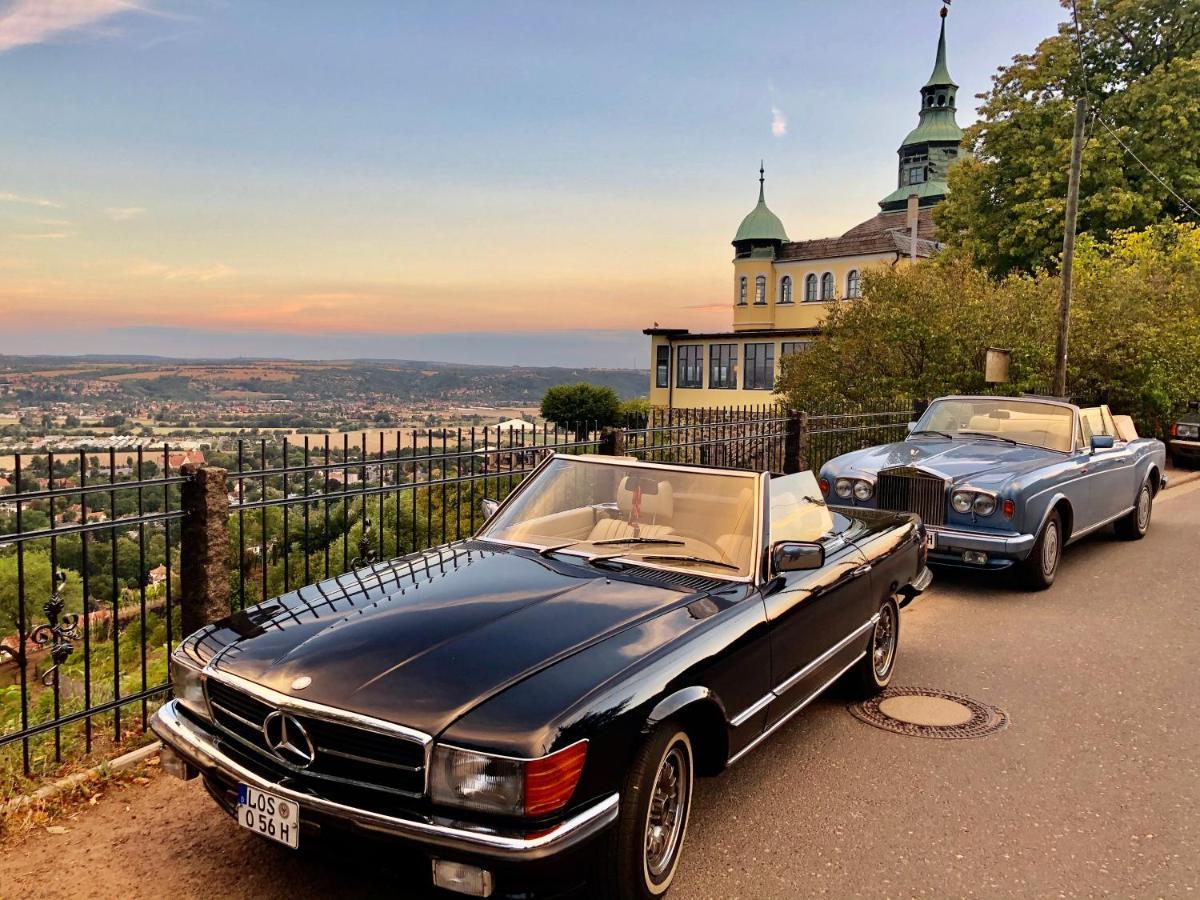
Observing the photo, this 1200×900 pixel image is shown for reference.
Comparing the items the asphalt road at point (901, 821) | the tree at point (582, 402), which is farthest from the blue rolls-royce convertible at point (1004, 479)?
the tree at point (582, 402)

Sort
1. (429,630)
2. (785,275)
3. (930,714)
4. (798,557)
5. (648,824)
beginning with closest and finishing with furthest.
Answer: (648,824) < (429,630) < (798,557) < (930,714) < (785,275)

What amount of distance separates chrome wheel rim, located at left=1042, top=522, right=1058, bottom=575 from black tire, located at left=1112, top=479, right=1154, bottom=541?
2.71 metres

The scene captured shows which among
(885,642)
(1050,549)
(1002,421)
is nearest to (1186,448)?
(1002,421)

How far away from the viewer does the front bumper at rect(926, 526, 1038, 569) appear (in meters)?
7.76

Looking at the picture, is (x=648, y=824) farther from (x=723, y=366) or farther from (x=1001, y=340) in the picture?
(x=723, y=366)

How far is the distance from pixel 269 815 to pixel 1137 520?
10753mm

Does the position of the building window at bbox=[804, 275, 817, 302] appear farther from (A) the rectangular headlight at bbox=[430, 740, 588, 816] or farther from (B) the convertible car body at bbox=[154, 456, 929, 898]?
(A) the rectangular headlight at bbox=[430, 740, 588, 816]

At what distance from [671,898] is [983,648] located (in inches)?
162

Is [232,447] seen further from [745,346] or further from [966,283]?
[745,346]

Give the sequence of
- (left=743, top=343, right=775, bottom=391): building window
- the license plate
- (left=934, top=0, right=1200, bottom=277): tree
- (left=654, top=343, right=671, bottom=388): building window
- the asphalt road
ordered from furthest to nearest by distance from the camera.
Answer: (left=654, top=343, right=671, bottom=388): building window < (left=743, top=343, right=775, bottom=391): building window < (left=934, top=0, right=1200, bottom=277): tree < the asphalt road < the license plate

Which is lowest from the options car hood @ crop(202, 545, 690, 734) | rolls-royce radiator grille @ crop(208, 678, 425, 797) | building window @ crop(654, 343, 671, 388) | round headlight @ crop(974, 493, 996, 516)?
rolls-royce radiator grille @ crop(208, 678, 425, 797)

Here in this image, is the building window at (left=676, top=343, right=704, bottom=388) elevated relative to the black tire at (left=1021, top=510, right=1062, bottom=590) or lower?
elevated

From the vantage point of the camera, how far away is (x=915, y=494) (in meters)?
8.22

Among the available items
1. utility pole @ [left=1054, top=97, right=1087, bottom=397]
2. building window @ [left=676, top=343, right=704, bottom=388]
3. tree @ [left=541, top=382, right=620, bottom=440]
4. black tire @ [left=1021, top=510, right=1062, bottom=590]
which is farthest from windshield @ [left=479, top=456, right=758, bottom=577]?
building window @ [left=676, top=343, right=704, bottom=388]
